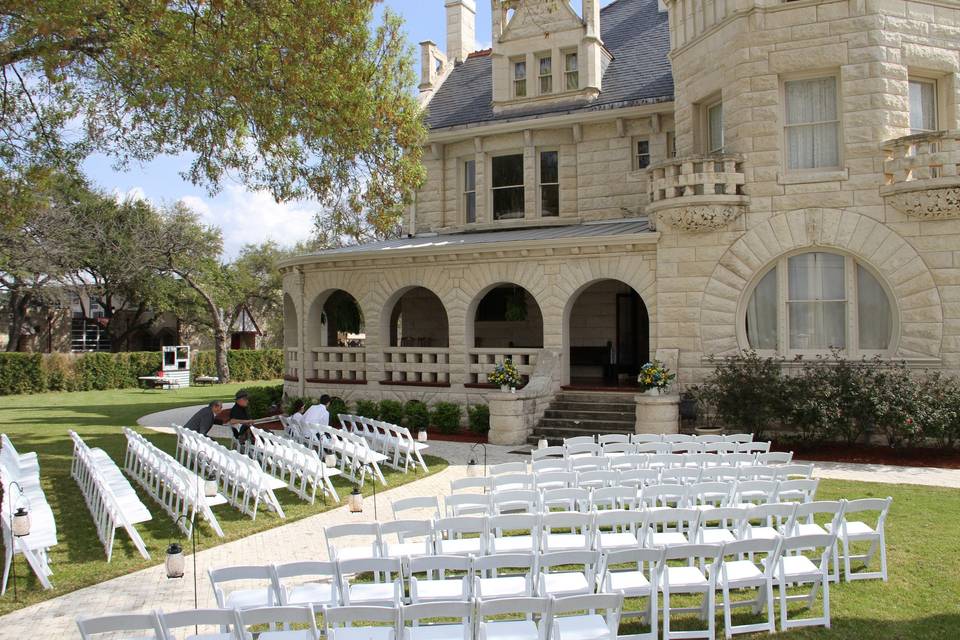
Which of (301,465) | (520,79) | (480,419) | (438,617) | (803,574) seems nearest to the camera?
(438,617)

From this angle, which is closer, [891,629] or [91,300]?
[891,629]

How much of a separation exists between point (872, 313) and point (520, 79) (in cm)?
1208

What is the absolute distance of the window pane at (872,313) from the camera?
15742mm

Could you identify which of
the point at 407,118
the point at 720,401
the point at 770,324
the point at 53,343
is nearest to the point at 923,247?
the point at 770,324

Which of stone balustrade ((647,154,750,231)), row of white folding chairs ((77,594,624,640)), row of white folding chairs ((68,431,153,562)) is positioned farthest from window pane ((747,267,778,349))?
row of white folding chairs ((68,431,153,562))

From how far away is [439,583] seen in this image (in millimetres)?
6465

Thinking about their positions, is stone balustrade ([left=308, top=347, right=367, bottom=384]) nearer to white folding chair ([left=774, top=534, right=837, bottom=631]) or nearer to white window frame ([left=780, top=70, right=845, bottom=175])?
white window frame ([left=780, top=70, right=845, bottom=175])

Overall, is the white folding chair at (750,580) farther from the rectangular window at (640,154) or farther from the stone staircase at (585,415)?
the rectangular window at (640,154)

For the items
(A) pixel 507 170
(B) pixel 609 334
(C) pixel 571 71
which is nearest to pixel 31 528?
(B) pixel 609 334

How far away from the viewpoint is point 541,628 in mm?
5277

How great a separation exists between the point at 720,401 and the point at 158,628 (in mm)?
12900

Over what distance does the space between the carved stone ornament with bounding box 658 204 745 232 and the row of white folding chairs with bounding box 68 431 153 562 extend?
39.2 ft

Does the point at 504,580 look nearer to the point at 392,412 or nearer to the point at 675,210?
the point at 675,210

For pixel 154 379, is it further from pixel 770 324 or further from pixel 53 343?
pixel 770 324
